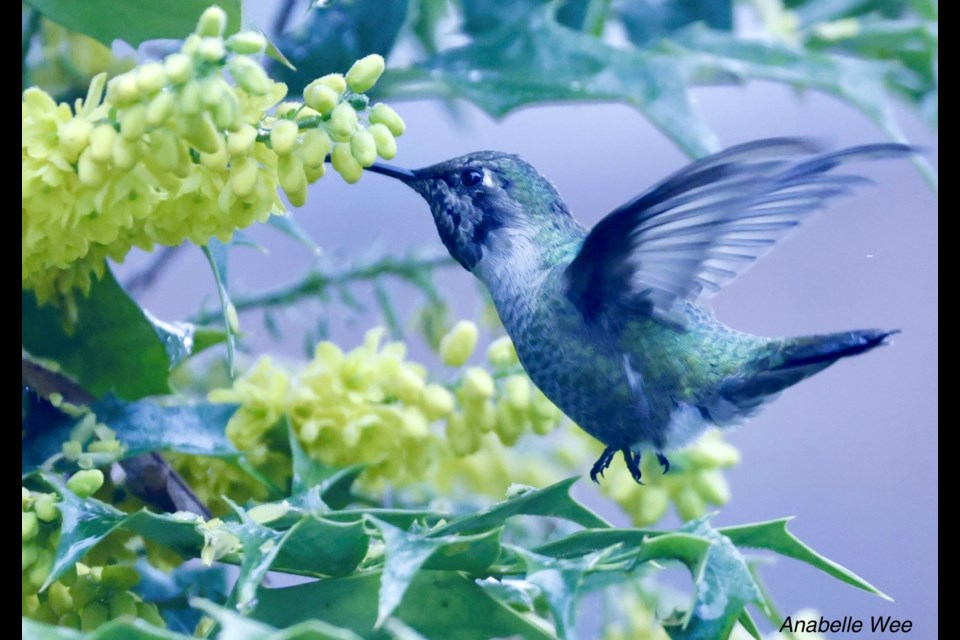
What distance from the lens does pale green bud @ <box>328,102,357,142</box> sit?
46cm

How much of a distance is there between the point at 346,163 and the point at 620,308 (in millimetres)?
169

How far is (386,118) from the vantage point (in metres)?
0.48

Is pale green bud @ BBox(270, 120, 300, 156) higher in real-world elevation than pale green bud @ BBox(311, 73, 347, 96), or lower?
lower

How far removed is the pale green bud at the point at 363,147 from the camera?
1.52ft

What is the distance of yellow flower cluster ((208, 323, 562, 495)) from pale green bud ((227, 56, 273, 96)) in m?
0.24

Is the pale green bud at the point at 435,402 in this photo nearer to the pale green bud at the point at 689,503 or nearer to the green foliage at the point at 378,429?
the green foliage at the point at 378,429

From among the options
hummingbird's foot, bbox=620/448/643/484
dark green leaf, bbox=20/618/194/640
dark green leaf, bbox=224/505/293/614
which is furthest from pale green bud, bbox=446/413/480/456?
dark green leaf, bbox=20/618/194/640

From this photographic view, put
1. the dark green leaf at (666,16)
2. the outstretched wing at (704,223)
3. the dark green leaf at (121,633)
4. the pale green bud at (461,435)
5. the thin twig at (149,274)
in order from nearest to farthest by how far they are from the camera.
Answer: the dark green leaf at (121,633)
the outstretched wing at (704,223)
the pale green bud at (461,435)
the thin twig at (149,274)
the dark green leaf at (666,16)

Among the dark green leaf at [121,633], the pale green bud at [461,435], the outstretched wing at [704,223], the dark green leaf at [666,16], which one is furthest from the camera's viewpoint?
the dark green leaf at [666,16]

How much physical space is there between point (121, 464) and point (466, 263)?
21cm

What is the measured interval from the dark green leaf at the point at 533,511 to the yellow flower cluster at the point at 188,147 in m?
0.15

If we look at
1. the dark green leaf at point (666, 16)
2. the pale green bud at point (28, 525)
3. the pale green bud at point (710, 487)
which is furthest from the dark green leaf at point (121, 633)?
the dark green leaf at point (666, 16)

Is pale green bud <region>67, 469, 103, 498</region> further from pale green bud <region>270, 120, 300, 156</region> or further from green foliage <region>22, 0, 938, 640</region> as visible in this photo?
pale green bud <region>270, 120, 300, 156</region>

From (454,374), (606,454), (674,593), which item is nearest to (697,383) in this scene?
(606,454)
